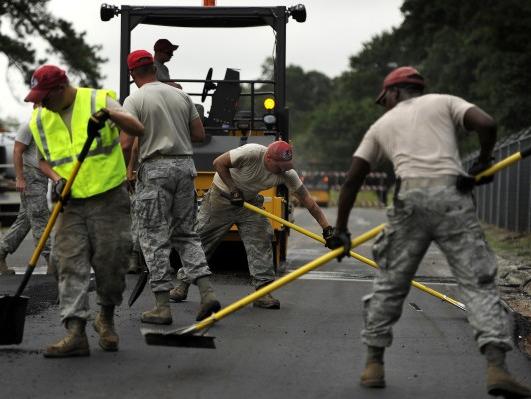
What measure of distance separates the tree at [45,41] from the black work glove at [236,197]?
2340 centimetres

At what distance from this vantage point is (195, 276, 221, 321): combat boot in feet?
24.5

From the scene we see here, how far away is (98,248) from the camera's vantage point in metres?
6.76

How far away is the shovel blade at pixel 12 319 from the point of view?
21.9 ft

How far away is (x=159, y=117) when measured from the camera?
25.8 ft

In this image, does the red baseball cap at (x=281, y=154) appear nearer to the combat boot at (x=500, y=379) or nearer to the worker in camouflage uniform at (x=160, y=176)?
the worker in camouflage uniform at (x=160, y=176)

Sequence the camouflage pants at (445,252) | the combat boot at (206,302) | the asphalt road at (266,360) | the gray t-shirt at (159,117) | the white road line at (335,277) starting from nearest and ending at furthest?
the camouflage pants at (445,252) < the asphalt road at (266,360) < the combat boot at (206,302) < the gray t-shirt at (159,117) < the white road line at (335,277)

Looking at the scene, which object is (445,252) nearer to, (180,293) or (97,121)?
(97,121)

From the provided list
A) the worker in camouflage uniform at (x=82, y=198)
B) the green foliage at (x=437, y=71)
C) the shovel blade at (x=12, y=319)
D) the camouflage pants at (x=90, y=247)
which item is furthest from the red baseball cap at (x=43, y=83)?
the green foliage at (x=437, y=71)

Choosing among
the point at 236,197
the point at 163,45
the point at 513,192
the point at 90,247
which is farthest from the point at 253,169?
the point at 513,192

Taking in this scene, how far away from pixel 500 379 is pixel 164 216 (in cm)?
327

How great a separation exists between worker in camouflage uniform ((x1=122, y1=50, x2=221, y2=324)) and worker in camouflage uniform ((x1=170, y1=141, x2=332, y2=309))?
1.31 meters

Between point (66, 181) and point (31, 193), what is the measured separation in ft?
15.2

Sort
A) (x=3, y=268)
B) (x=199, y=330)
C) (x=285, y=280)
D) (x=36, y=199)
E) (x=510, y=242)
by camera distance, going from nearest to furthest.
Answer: (x=285, y=280), (x=199, y=330), (x=36, y=199), (x=3, y=268), (x=510, y=242)

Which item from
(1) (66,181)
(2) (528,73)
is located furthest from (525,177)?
(1) (66,181)
